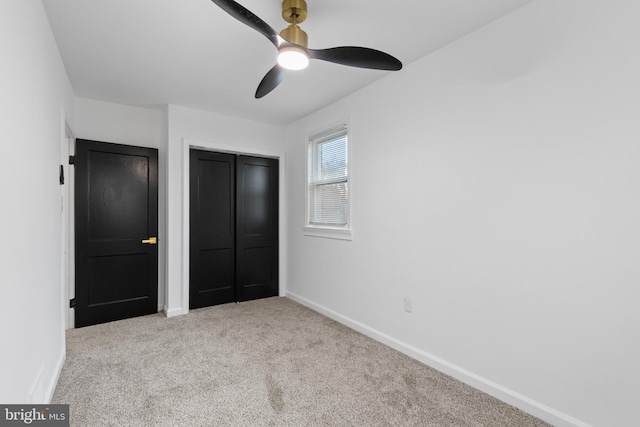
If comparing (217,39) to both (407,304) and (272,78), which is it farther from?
(407,304)

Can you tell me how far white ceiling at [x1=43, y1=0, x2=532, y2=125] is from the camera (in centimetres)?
194

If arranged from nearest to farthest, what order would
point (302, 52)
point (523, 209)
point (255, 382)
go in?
point (302, 52) < point (523, 209) < point (255, 382)

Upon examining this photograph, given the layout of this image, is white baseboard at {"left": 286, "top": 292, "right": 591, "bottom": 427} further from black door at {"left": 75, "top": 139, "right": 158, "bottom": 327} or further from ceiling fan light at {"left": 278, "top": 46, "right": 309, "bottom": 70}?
black door at {"left": 75, "top": 139, "right": 158, "bottom": 327}

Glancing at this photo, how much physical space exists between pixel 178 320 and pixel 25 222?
2.26 meters

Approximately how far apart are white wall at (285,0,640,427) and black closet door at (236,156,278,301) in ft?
6.17

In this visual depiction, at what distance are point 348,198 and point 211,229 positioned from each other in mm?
1840

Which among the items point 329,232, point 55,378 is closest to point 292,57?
point 329,232

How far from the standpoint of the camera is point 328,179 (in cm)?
377

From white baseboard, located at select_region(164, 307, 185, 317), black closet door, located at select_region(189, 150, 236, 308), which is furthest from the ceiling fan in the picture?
white baseboard, located at select_region(164, 307, 185, 317)

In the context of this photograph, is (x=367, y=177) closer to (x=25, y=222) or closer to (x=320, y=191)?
(x=320, y=191)

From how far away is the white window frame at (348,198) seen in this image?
332 cm

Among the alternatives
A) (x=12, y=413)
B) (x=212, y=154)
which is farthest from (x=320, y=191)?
(x=12, y=413)

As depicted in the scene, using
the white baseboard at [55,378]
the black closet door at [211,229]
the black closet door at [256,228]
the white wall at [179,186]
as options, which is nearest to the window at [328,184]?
the black closet door at [256,228]

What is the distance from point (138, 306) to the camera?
3635 mm
